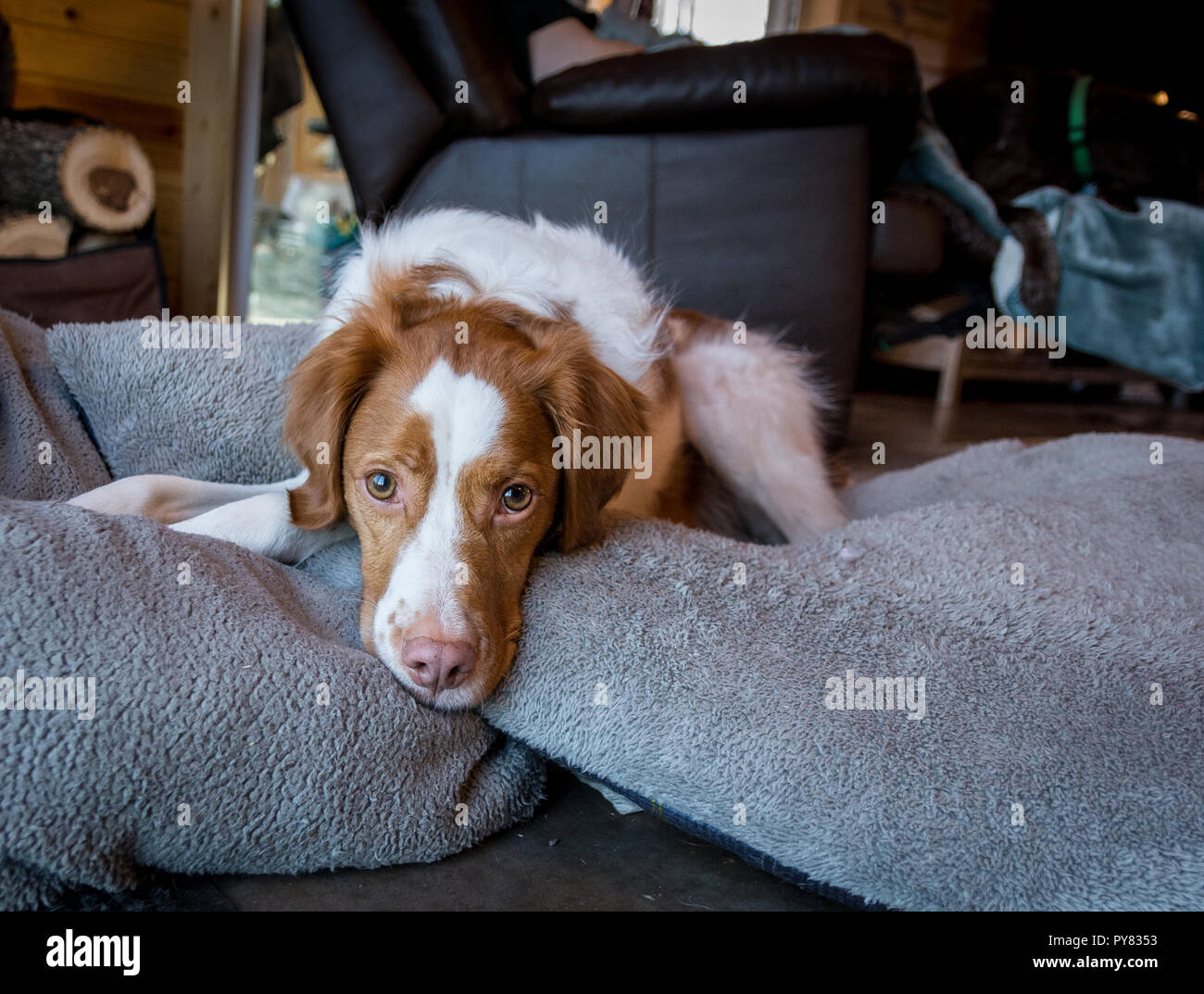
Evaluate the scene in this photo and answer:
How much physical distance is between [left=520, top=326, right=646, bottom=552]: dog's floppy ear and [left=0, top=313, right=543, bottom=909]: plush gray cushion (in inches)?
16.6

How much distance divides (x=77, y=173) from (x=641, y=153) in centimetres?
223

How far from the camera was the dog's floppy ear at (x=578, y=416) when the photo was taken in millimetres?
1669

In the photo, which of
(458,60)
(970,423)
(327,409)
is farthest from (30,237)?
(970,423)

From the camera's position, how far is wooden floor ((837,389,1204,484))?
452 centimetres

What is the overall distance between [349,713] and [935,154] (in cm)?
394

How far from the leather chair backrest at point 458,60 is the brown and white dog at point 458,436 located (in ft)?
4.82

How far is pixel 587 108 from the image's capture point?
349 centimetres

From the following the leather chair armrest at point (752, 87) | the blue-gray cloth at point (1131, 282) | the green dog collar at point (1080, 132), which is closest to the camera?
the leather chair armrest at point (752, 87)

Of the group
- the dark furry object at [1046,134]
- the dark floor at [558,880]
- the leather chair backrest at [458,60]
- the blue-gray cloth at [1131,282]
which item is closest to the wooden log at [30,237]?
the leather chair backrest at [458,60]

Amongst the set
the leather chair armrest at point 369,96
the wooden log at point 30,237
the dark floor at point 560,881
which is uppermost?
the leather chair armrest at point 369,96

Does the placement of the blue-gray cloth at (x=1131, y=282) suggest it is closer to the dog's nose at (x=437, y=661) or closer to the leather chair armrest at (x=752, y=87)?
the leather chair armrest at (x=752, y=87)

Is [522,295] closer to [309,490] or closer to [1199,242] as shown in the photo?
[309,490]

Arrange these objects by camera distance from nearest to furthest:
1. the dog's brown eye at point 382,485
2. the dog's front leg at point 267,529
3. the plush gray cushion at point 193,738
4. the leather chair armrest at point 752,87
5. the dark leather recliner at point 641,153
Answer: the plush gray cushion at point 193,738
the dog's brown eye at point 382,485
the dog's front leg at point 267,529
the leather chair armrest at point 752,87
the dark leather recliner at point 641,153

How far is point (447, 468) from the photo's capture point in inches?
58.8
